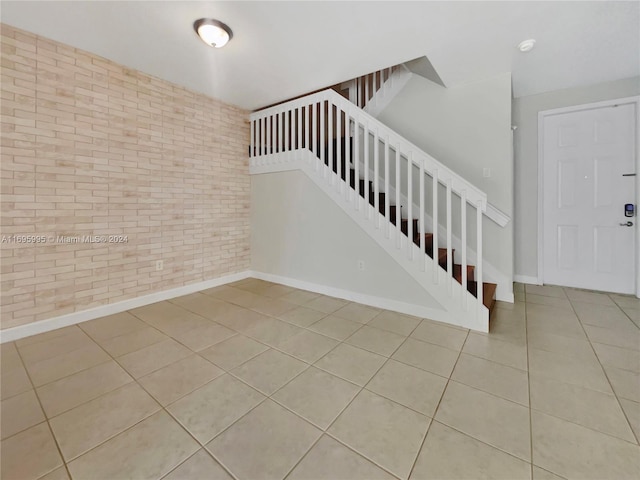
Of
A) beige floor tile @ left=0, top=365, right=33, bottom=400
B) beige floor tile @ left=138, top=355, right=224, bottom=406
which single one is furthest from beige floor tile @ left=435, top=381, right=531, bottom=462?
beige floor tile @ left=0, top=365, right=33, bottom=400

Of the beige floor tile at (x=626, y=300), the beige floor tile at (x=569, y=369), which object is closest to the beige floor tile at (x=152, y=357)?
the beige floor tile at (x=569, y=369)

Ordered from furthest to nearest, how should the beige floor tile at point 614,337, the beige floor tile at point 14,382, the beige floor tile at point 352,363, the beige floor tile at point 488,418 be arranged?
the beige floor tile at point 614,337, the beige floor tile at point 352,363, the beige floor tile at point 14,382, the beige floor tile at point 488,418

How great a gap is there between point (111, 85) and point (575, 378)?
14.7ft

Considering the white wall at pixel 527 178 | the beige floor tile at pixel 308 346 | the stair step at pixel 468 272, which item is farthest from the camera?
the white wall at pixel 527 178

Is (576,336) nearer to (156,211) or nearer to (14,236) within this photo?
(156,211)

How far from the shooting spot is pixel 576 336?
2201 mm

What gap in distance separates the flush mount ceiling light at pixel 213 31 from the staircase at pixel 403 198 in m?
1.31

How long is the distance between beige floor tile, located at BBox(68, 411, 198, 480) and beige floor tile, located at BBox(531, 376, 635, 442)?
1.78m

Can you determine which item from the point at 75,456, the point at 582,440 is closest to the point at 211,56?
the point at 75,456

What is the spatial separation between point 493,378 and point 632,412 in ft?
1.98

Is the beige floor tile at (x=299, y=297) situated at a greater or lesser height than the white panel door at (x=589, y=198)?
lesser

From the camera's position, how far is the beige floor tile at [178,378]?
1.55 metres

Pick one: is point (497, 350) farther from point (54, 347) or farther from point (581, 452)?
point (54, 347)

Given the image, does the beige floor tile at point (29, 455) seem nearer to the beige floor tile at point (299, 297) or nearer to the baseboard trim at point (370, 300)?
the beige floor tile at point (299, 297)
